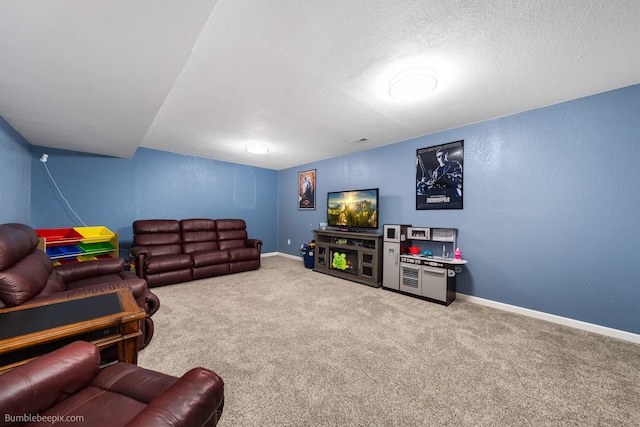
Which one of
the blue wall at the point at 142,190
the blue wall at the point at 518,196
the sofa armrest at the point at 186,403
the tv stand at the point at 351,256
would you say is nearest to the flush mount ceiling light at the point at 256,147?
the blue wall at the point at 142,190

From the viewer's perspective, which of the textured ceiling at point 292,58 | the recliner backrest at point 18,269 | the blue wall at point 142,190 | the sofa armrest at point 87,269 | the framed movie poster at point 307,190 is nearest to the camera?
the textured ceiling at point 292,58

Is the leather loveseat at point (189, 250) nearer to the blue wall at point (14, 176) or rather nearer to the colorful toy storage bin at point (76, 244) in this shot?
the colorful toy storage bin at point (76, 244)

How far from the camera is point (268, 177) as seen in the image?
6422 mm

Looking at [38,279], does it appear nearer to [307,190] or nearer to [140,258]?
[140,258]

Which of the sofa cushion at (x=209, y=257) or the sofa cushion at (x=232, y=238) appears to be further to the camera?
the sofa cushion at (x=232, y=238)

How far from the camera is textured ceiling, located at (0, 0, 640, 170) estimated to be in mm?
1338

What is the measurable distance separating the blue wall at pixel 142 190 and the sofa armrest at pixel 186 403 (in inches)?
187

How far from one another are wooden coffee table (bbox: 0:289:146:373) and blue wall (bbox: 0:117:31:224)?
A: 6.63ft

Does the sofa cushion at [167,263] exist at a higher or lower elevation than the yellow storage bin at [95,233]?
lower

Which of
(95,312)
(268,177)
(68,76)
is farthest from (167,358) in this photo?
(268,177)

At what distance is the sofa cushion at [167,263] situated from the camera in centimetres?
360

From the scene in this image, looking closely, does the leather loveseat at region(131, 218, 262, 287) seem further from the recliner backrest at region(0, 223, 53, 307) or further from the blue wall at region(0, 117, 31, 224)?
the recliner backrest at region(0, 223, 53, 307)

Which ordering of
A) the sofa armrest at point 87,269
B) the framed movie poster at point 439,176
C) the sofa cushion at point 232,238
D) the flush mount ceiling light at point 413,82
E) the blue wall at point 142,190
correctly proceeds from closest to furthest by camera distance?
the flush mount ceiling light at point 413,82
the sofa armrest at point 87,269
the framed movie poster at point 439,176
the blue wall at point 142,190
the sofa cushion at point 232,238

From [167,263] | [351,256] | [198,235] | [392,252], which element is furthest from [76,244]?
[392,252]
